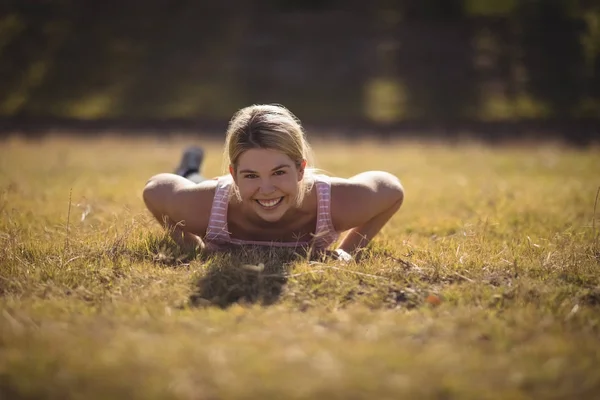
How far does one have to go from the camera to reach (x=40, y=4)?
2006 cm

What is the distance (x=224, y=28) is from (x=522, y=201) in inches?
660

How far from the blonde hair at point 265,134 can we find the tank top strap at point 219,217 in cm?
18

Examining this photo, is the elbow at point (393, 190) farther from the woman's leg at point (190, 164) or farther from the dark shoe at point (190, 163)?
the dark shoe at point (190, 163)

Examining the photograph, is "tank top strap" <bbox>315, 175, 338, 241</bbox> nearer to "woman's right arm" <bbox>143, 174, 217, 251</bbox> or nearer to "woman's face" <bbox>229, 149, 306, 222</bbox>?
"woman's face" <bbox>229, 149, 306, 222</bbox>

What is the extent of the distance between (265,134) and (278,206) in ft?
1.62

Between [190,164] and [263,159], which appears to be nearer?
[263,159]

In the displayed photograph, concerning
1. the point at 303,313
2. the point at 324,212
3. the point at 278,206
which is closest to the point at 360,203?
the point at 324,212

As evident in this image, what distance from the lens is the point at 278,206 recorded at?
162 inches

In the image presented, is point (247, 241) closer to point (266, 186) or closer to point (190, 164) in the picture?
point (266, 186)

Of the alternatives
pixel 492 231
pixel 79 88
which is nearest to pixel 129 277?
pixel 492 231

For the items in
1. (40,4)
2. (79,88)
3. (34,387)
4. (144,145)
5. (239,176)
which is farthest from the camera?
(40,4)

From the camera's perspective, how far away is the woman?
412 cm

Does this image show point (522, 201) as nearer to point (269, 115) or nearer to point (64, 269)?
point (269, 115)

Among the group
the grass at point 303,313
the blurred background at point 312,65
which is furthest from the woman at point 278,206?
the blurred background at point 312,65
